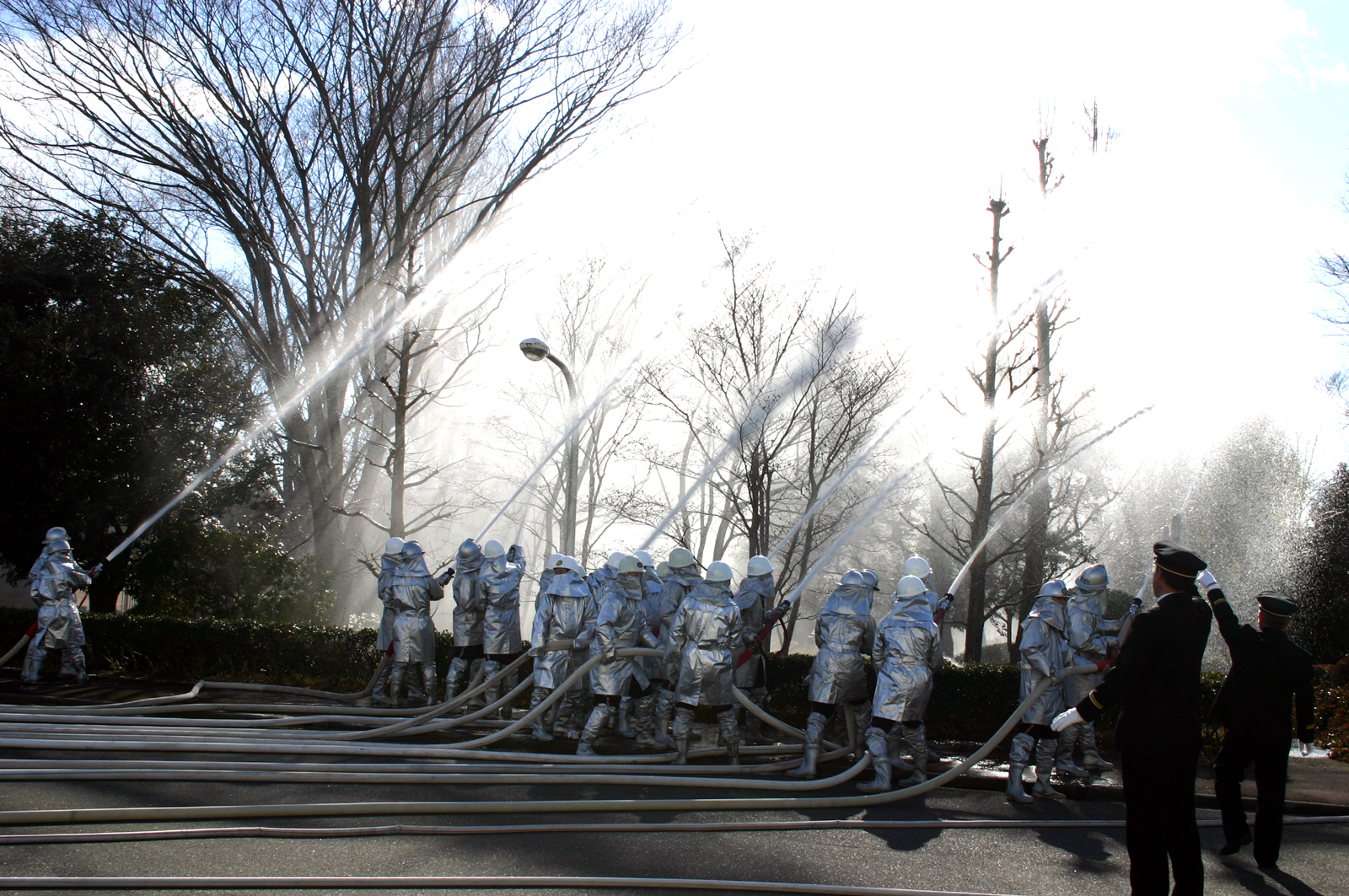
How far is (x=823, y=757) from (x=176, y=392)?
1267 centimetres

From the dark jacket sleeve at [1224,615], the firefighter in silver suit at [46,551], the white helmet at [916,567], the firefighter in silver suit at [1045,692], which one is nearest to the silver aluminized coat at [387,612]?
the firefighter in silver suit at [46,551]

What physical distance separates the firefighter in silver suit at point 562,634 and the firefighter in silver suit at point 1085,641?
4.14 m

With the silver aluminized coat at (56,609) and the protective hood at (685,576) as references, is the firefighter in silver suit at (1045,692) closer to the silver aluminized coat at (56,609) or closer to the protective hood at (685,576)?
the protective hood at (685,576)

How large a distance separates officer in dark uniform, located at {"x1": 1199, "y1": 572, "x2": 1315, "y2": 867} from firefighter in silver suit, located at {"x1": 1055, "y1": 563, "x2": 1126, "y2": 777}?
1.94 meters

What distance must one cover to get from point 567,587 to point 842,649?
2.69 metres

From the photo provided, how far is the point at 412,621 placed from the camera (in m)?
9.47

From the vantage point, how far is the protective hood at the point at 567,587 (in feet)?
27.4

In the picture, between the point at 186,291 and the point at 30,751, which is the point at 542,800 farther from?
the point at 186,291

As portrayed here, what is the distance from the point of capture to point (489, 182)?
18047 millimetres

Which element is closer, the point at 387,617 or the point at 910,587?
the point at 910,587

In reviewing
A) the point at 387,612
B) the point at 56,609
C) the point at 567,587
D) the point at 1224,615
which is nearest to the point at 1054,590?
the point at 1224,615

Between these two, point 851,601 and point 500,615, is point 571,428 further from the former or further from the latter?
point 851,601

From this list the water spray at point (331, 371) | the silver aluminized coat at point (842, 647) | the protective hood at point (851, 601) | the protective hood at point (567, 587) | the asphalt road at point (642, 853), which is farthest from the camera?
the water spray at point (331, 371)

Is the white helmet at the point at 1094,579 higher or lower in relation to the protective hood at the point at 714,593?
higher
